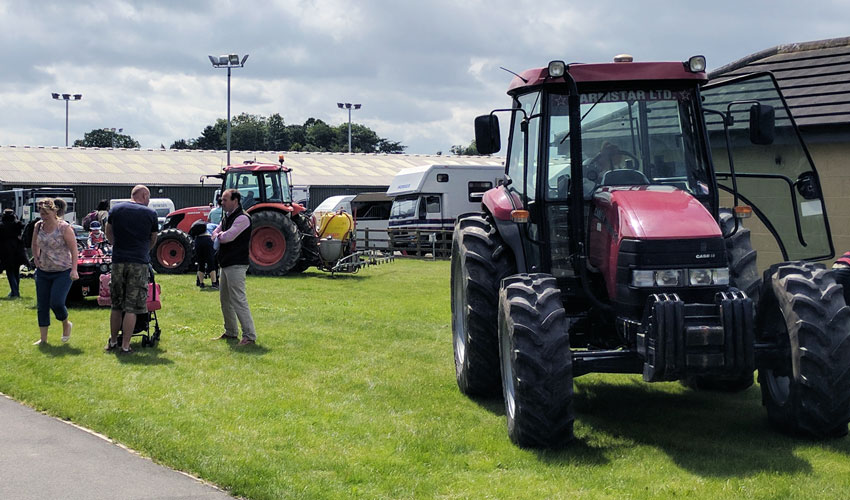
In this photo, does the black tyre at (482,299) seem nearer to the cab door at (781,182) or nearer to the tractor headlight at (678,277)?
the tractor headlight at (678,277)

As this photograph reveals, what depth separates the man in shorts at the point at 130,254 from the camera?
1031cm

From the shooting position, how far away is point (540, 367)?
627cm

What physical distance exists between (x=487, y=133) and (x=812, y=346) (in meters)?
2.91

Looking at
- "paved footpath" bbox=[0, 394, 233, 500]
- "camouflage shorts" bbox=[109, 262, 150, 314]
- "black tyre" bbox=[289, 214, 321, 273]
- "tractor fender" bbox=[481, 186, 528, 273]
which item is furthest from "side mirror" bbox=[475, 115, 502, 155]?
"black tyre" bbox=[289, 214, 321, 273]

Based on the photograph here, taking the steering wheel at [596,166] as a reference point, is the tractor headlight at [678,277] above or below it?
below

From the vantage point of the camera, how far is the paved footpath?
5.72 meters

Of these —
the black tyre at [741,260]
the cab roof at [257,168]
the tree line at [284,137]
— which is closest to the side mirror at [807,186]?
the black tyre at [741,260]

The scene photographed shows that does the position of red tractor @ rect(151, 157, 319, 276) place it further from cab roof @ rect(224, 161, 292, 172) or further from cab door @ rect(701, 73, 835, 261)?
cab door @ rect(701, 73, 835, 261)

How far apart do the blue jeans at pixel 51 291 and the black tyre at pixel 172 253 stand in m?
10.8

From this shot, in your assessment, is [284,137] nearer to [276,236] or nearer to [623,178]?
[276,236]

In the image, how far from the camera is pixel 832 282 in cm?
643

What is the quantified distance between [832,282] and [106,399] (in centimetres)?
571

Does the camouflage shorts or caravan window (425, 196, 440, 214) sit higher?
caravan window (425, 196, 440, 214)

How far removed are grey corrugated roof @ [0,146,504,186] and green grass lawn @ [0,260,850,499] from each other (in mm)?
33614
